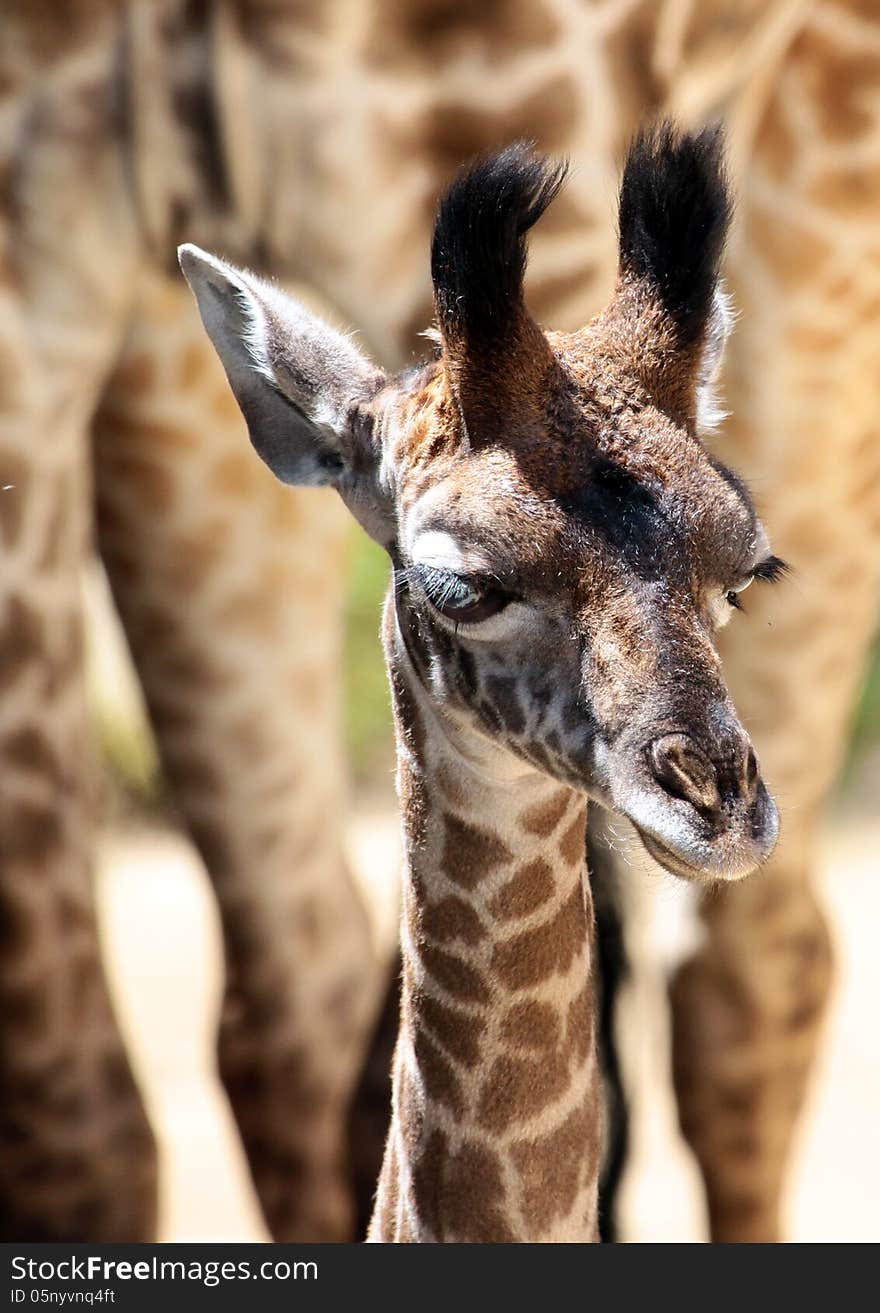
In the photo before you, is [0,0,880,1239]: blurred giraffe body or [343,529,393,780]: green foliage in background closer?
[0,0,880,1239]: blurred giraffe body

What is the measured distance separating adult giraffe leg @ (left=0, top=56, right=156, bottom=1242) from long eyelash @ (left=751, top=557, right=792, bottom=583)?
5.28 ft

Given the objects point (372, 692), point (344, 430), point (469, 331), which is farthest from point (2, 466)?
point (372, 692)

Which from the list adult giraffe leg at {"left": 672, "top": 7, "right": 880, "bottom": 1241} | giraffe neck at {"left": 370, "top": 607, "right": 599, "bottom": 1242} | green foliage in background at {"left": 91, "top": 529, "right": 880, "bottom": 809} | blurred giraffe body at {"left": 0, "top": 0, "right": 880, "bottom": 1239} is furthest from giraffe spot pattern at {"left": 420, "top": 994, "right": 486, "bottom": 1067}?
green foliage in background at {"left": 91, "top": 529, "right": 880, "bottom": 809}

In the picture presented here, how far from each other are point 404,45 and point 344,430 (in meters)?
0.99

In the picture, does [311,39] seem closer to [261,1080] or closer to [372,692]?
[261,1080]

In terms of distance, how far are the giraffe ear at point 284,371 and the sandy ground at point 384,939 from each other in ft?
3.34

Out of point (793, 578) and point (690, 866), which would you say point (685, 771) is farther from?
point (793, 578)

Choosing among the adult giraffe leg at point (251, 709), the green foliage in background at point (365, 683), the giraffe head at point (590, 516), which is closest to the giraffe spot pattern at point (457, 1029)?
the giraffe head at point (590, 516)

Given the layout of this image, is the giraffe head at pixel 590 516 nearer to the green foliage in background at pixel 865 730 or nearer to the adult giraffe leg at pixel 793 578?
the adult giraffe leg at pixel 793 578

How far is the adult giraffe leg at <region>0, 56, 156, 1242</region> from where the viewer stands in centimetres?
363

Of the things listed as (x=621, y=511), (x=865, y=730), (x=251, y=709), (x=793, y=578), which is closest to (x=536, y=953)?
(x=621, y=511)

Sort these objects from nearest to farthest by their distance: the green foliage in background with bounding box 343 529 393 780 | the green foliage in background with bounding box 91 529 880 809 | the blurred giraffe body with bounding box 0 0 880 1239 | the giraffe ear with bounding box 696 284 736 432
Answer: the giraffe ear with bounding box 696 284 736 432, the blurred giraffe body with bounding box 0 0 880 1239, the green foliage in background with bounding box 91 529 880 809, the green foliage in background with bounding box 343 529 393 780

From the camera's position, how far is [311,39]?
3.37 m

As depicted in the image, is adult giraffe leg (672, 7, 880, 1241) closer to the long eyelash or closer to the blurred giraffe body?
the blurred giraffe body
